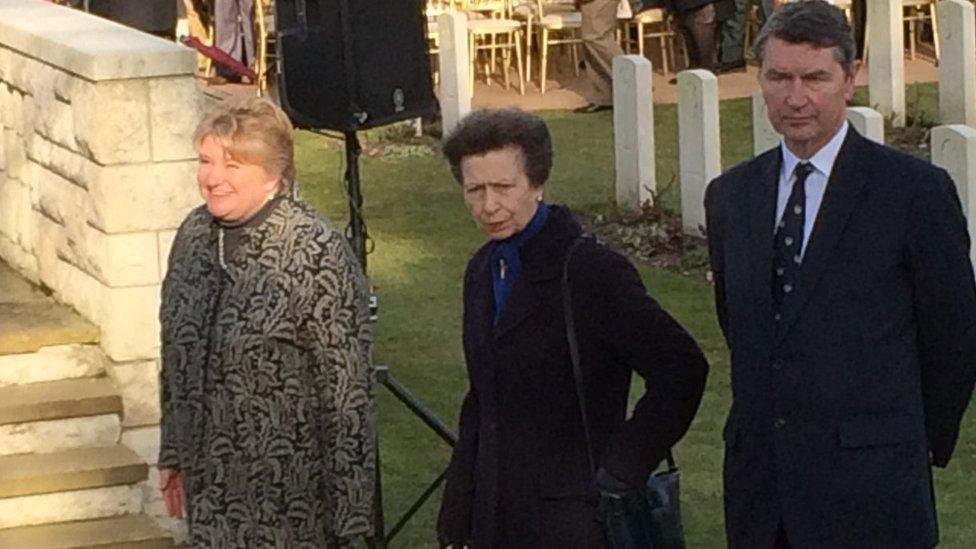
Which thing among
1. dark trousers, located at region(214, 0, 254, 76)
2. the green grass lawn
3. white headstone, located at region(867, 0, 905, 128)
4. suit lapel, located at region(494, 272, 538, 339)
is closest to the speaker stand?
the green grass lawn

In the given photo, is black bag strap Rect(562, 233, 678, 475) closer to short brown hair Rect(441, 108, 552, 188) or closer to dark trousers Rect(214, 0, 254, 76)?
short brown hair Rect(441, 108, 552, 188)

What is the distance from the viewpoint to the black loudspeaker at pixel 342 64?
8.67 metres

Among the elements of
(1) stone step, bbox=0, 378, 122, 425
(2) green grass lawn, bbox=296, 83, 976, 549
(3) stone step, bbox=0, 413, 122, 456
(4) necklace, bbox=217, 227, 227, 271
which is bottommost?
(2) green grass lawn, bbox=296, 83, 976, 549

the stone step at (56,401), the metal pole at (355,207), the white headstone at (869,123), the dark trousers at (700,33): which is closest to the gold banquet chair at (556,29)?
Answer: the dark trousers at (700,33)

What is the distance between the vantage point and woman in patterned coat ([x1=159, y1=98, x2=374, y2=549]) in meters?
5.51

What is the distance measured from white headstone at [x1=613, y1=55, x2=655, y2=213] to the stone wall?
585 centimetres

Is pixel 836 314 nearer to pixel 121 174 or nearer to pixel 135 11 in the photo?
pixel 121 174

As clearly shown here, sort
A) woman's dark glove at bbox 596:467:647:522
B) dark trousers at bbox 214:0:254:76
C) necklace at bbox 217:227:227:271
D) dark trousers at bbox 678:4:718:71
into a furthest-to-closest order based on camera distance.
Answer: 1. dark trousers at bbox 214:0:254:76
2. dark trousers at bbox 678:4:718:71
3. necklace at bbox 217:227:227:271
4. woman's dark glove at bbox 596:467:647:522

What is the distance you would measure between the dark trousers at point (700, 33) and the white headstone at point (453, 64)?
2.61 meters

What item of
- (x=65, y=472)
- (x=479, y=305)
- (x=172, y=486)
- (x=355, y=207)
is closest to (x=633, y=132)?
(x=355, y=207)

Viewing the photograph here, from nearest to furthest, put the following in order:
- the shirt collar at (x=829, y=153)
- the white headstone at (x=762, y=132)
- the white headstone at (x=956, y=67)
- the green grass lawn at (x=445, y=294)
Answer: the shirt collar at (x=829, y=153) → the green grass lawn at (x=445, y=294) → the white headstone at (x=762, y=132) → the white headstone at (x=956, y=67)

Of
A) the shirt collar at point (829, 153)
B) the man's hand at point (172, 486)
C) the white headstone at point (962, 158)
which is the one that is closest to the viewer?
the shirt collar at point (829, 153)

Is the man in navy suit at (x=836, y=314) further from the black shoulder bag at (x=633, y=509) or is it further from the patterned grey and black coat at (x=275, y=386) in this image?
the patterned grey and black coat at (x=275, y=386)

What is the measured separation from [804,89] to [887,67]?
11.3 meters
